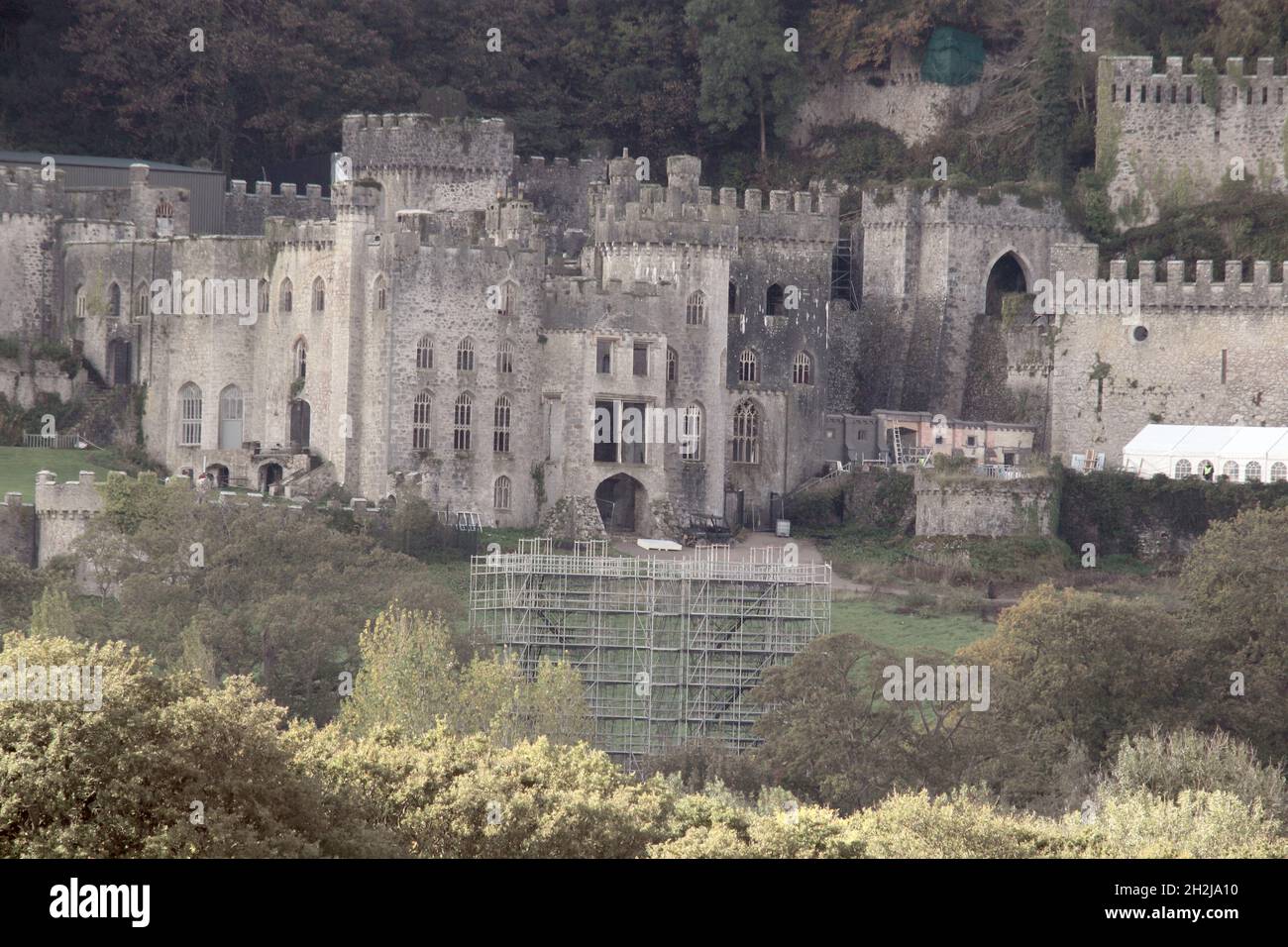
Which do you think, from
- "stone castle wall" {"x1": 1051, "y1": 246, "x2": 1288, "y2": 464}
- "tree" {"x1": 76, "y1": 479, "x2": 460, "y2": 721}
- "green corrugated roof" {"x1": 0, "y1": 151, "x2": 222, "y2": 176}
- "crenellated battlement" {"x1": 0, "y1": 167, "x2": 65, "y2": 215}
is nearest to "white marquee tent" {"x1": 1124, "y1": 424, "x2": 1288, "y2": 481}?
"stone castle wall" {"x1": 1051, "y1": 246, "x2": 1288, "y2": 464}

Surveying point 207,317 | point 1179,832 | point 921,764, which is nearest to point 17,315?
point 207,317

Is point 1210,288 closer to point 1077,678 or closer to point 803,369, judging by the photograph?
point 803,369

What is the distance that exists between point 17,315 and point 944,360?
27.5 meters

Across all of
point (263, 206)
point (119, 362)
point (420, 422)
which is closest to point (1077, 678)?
point (420, 422)

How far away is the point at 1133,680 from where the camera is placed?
2630 inches

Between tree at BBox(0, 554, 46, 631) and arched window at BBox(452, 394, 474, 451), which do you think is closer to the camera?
tree at BBox(0, 554, 46, 631)

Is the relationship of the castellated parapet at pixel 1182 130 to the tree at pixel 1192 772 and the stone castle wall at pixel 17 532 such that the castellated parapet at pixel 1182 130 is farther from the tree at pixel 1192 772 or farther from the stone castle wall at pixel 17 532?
the stone castle wall at pixel 17 532

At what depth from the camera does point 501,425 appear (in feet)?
277

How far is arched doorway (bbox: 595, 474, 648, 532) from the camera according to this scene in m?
85.5

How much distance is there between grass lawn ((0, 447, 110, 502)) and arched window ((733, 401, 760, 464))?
59.4 feet

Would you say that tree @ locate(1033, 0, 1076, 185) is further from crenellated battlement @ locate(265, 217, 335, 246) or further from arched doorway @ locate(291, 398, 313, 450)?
arched doorway @ locate(291, 398, 313, 450)

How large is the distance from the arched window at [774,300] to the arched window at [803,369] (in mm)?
1451

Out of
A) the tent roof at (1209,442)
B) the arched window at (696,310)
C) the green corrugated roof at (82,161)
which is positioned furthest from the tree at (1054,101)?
the green corrugated roof at (82,161)
